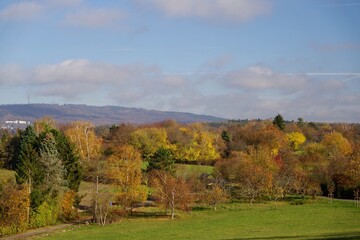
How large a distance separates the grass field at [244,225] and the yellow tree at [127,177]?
2436 mm

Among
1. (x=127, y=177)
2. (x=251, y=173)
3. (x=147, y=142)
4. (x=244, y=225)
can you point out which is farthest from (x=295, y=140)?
(x=244, y=225)

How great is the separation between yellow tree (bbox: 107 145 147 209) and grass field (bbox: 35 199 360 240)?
2.44 m

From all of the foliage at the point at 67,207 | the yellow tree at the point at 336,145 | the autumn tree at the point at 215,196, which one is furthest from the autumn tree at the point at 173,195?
the yellow tree at the point at 336,145

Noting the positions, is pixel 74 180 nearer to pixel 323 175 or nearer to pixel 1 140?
pixel 323 175

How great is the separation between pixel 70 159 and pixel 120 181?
627 centimetres

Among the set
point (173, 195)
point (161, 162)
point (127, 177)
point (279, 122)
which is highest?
point (279, 122)

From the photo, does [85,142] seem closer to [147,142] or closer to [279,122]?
[147,142]

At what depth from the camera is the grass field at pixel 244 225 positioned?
102ft

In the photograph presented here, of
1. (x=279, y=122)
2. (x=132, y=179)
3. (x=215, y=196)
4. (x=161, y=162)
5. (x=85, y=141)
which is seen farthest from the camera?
(x=279, y=122)

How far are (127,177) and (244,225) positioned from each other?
593 inches

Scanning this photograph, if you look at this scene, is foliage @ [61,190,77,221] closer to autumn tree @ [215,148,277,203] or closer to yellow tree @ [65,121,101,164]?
autumn tree @ [215,148,277,203]

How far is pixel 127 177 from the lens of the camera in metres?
47.1

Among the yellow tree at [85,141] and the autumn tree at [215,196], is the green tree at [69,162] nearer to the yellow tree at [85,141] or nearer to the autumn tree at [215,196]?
the autumn tree at [215,196]

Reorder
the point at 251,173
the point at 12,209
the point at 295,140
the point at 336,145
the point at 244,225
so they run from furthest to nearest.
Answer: the point at 295,140 < the point at 336,145 < the point at 251,173 < the point at 12,209 < the point at 244,225
